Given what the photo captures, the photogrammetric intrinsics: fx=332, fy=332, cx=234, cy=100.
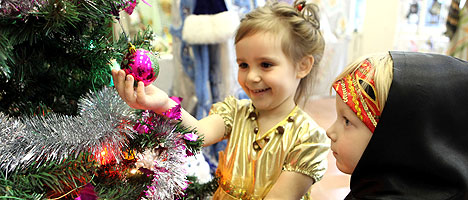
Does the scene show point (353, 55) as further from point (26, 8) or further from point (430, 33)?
point (26, 8)

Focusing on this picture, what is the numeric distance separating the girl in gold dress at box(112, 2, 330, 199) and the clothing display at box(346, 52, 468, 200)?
29 cm

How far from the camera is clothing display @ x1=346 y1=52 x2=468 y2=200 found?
2.07 ft

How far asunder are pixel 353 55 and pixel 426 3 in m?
0.94

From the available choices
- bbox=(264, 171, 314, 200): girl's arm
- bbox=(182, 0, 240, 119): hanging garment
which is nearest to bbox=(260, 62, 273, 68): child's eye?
bbox=(264, 171, 314, 200): girl's arm

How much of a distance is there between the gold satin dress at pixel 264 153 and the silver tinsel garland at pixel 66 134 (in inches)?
16.7

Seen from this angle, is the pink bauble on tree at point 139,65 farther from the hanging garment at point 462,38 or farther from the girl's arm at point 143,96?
the hanging garment at point 462,38

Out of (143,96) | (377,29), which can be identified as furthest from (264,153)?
(377,29)

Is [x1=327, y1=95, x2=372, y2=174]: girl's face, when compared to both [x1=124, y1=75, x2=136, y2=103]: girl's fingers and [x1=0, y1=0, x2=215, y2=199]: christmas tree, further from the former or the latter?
[x1=124, y1=75, x2=136, y2=103]: girl's fingers

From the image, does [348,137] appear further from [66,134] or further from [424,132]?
[66,134]

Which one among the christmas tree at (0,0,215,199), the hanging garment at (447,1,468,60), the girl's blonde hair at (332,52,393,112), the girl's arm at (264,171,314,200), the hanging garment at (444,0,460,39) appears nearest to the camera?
the christmas tree at (0,0,215,199)

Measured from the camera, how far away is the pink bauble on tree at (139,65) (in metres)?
0.58

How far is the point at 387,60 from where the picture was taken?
0.70 metres

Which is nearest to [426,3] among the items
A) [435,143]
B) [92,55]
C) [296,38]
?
[296,38]

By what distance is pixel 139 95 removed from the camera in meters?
0.62
